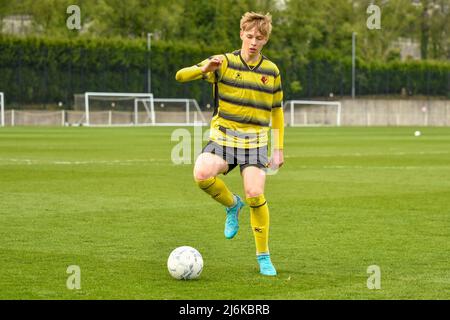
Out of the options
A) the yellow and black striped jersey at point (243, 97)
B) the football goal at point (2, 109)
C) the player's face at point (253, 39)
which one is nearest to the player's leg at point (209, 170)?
the yellow and black striped jersey at point (243, 97)

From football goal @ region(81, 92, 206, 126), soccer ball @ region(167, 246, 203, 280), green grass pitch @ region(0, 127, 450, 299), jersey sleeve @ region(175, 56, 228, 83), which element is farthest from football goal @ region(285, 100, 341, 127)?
soccer ball @ region(167, 246, 203, 280)

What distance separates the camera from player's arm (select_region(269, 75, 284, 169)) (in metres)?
9.78

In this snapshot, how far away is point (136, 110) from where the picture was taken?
70688 millimetres

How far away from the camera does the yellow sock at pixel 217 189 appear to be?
9.76 meters

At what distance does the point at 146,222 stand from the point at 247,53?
165 inches

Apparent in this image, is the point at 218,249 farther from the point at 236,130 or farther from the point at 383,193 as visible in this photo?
the point at 383,193

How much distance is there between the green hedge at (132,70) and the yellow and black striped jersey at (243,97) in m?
59.3

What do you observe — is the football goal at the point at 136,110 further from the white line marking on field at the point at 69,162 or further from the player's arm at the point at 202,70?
the player's arm at the point at 202,70

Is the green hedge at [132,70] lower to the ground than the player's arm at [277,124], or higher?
higher

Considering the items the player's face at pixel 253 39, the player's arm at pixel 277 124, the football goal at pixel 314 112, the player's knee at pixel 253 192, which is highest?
the player's face at pixel 253 39

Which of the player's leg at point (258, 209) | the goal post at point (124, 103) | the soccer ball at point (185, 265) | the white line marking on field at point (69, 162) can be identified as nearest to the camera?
the soccer ball at point (185, 265)

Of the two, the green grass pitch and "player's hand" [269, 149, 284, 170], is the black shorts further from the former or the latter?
the green grass pitch

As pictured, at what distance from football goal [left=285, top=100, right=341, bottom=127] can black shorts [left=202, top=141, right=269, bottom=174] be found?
67729 mm

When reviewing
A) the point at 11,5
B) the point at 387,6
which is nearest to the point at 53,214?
the point at 11,5
